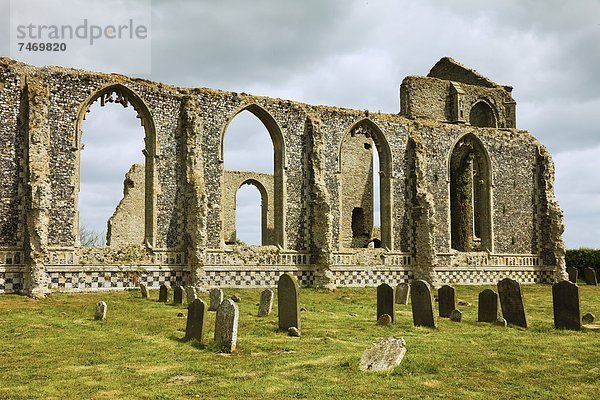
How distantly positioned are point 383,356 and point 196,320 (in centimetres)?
347

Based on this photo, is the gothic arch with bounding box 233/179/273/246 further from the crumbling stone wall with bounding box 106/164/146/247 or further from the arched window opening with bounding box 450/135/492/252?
the arched window opening with bounding box 450/135/492/252

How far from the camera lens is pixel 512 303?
13211 mm

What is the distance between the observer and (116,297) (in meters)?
17.8

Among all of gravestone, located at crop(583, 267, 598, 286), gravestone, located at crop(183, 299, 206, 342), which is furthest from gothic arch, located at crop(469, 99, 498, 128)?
gravestone, located at crop(183, 299, 206, 342)

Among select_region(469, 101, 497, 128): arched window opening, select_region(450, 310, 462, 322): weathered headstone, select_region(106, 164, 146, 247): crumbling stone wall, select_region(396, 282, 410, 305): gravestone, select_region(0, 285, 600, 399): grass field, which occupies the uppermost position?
select_region(469, 101, 497, 128): arched window opening

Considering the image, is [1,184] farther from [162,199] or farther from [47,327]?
[47,327]

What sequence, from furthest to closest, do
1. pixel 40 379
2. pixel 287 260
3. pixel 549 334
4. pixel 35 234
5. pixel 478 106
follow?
1. pixel 478 106
2. pixel 287 260
3. pixel 35 234
4. pixel 549 334
5. pixel 40 379

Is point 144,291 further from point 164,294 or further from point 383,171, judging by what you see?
point 383,171

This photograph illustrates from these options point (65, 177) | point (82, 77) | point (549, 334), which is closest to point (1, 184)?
point (65, 177)

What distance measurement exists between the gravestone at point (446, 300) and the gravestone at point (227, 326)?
20.2ft

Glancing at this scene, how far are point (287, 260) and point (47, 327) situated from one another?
10.5 metres

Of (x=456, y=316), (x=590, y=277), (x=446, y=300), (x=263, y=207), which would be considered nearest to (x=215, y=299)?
(x=446, y=300)

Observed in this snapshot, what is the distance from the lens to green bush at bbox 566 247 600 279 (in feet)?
101

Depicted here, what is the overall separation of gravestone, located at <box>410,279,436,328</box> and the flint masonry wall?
354 inches
